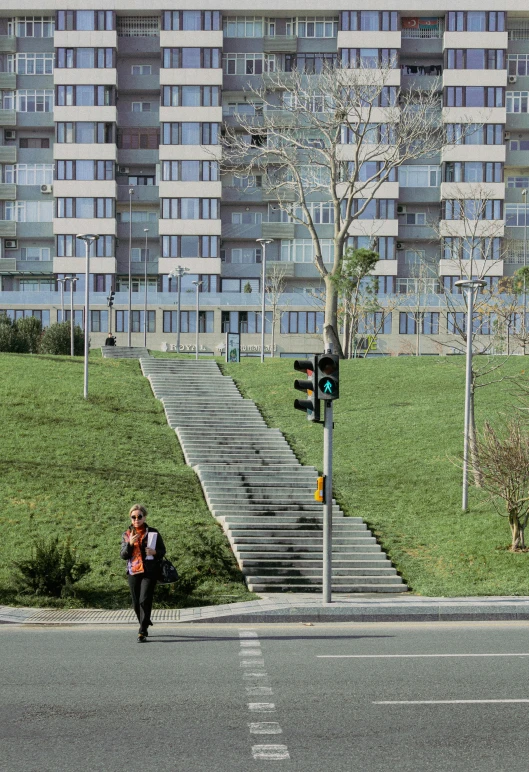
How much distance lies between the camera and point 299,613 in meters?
14.6

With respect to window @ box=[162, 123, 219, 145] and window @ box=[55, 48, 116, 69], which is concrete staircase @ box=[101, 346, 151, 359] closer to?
window @ box=[162, 123, 219, 145]

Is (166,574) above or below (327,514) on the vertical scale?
above

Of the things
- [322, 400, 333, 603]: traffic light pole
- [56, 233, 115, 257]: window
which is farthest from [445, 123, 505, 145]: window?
[322, 400, 333, 603]: traffic light pole

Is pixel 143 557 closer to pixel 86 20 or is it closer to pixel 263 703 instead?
pixel 263 703

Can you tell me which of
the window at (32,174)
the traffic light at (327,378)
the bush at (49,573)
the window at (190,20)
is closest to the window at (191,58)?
the window at (190,20)

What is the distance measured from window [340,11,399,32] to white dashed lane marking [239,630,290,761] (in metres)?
73.6

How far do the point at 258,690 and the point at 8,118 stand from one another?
79.5 metres

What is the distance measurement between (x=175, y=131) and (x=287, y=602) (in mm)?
68474

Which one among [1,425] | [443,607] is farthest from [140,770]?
[1,425]

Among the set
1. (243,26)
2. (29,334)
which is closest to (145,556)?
(29,334)

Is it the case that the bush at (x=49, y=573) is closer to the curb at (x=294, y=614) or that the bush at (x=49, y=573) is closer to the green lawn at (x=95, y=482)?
the green lawn at (x=95, y=482)

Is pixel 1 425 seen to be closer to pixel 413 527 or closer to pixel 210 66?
pixel 413 527

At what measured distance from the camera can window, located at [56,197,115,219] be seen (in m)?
80.2

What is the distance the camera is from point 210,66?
261 feet
